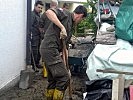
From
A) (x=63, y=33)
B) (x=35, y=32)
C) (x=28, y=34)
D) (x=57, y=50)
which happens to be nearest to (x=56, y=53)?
(x=57, y=50)

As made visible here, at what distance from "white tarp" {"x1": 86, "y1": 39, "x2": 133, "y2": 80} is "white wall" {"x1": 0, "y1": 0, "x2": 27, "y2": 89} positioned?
2.81 m

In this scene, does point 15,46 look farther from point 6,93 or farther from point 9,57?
point 6,93

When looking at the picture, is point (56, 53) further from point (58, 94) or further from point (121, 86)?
point (121, 86)

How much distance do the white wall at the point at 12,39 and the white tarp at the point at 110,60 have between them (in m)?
2.81

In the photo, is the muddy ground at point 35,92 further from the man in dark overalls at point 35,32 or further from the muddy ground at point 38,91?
the man in dark overalls at point 35,32

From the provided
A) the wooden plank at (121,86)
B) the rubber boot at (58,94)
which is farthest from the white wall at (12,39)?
the wooden plank at (121,86)

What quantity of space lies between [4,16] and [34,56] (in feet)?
9.60

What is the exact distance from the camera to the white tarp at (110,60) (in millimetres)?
3980

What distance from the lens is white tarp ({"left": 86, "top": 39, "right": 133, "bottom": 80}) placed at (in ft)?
13.1

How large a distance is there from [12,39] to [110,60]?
3649 millimetres

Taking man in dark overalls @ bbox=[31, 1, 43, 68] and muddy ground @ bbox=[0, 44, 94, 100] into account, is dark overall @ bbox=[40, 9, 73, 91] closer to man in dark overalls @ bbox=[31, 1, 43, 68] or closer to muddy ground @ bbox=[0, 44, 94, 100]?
muddy ground @ bbox=[0, 44, 94, 100]

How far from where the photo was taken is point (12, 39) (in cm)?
713

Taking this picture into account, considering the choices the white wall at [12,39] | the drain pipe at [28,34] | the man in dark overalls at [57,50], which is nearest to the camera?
the man in dark overalls at [57,50]

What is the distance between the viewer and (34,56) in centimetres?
920
